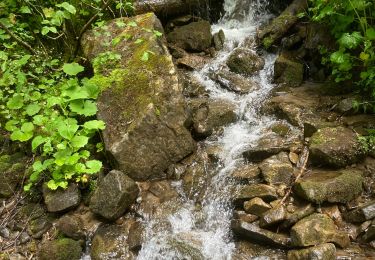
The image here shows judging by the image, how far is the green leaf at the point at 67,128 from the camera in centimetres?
439

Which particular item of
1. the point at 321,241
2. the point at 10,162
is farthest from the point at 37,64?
the point at 321,241

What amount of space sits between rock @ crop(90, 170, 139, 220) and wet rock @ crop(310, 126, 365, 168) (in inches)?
94.1

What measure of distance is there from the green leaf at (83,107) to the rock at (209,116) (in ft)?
5.32

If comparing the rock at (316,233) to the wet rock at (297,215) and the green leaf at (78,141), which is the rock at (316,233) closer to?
the wet rock at (297,215)

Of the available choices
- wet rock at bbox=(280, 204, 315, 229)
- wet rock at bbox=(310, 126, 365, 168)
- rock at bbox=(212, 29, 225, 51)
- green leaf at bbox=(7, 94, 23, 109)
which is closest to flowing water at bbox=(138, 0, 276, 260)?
wet rock at bbox=(280, 204, 315, 229)

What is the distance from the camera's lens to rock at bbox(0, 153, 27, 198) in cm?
471

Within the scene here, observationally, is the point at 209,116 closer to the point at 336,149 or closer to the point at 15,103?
the point at 336,149

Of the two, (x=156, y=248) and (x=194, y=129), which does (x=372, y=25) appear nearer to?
(x=194, y=129)

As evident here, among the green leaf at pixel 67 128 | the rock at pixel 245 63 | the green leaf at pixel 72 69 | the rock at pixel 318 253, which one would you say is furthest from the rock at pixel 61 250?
the rock at pixel 245 63

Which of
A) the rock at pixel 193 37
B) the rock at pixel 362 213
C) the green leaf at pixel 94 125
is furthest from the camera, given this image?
the rock at pixel 193 37

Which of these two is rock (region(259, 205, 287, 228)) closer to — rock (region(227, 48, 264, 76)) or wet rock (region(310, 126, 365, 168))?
wet rock (region(310, 126, 365, 168))

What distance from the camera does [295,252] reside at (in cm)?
364

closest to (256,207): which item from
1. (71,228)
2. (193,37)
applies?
(71,228)

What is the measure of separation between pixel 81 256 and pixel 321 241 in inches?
108
